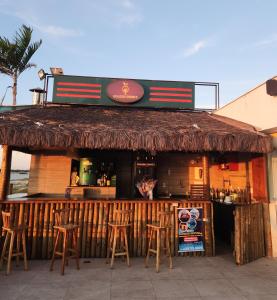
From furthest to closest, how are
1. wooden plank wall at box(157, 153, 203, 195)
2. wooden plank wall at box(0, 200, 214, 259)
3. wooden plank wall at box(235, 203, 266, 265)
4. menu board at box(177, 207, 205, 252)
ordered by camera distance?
wooden plank wall at box(157, 153, 203, 195), menu board at box(177, 207, 205, 252), wooden plank wall at box(0, 200, 214, 259), wooden plank wall at box(235, 203, 266, 265)

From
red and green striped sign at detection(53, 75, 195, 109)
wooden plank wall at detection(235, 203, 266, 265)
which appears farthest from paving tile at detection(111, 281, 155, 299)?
red and green striped sign at detection(53, 75, 195, 109)

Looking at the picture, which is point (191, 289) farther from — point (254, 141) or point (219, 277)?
point (254, 141)

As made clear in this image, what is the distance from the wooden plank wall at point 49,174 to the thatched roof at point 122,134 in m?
1.88

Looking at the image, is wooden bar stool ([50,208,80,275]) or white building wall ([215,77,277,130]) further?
white building wall ([215,77,277,130])

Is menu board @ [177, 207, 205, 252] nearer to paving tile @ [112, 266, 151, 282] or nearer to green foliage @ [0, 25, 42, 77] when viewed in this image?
paving tile @ [112, 266, 151, 282]

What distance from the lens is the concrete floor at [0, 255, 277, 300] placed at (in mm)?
3832

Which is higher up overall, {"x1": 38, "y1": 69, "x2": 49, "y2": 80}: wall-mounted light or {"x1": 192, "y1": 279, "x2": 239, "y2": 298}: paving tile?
{"x1": 38, "y1": 69, "x2": 49, "y2": 80}: wall-mounted light

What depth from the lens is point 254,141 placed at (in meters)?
5.80

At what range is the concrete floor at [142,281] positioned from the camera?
3832 mm

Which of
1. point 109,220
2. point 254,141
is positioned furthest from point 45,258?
point 254,141

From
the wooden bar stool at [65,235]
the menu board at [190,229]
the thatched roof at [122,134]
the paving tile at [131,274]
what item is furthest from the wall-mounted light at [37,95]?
the paving tile at [131,274]

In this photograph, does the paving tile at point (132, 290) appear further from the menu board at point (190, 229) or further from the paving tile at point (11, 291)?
the menu board at point (190, 229)

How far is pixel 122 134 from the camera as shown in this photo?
560 centimetres

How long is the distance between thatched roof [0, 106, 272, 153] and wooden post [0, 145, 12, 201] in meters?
0.67
